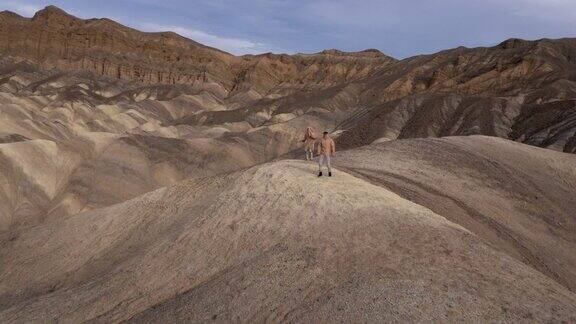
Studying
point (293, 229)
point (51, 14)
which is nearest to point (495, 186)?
point (293, 229)

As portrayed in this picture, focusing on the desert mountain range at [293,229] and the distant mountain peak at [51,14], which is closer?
the desert mountain range at [293,229]

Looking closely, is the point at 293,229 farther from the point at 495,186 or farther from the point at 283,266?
the point at 495,186

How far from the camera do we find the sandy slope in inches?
364

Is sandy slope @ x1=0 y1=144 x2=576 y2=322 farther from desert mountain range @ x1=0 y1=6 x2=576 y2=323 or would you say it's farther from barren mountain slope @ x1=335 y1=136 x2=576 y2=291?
barren mountain slope @ x1=335 y1=136 x2=576 y2=291

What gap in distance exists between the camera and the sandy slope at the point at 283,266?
9.24m

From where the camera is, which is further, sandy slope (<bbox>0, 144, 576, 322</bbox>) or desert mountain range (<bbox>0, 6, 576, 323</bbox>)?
desert mountain range (<bbox>0, 6, 576, 323</bbox>)

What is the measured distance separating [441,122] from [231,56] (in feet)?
242

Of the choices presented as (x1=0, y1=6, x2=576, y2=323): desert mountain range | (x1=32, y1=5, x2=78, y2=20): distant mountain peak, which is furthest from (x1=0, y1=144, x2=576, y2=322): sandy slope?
(x1=32, y1=5, x2=78, y2=20): distant mountain peak

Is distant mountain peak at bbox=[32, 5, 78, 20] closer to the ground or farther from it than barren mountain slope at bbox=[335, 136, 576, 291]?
farther from it

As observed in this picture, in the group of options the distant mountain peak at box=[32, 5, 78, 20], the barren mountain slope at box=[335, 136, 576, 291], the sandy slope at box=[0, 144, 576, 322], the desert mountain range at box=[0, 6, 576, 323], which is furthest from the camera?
the distant mountain peak at box=[32, 5, 78, 20]

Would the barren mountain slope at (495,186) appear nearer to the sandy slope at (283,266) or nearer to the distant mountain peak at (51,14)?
the sandy slope at (283,266)

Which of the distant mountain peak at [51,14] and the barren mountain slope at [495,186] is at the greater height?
the distant mountain peak at [51,14]

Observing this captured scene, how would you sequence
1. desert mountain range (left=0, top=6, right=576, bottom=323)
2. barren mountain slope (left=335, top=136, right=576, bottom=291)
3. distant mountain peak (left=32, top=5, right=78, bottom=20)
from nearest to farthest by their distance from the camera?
desert mountain range (left=0, top=6, right=576, bottom=323) < barren mountain slope (left=335, top=136, right=576, bottom=291) < distant mountain peak (left=32, top=5, right=78, bottom=20)

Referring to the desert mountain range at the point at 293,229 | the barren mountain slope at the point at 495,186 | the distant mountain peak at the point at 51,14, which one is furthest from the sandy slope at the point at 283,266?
the distant mountain peak at the point at 51,14
